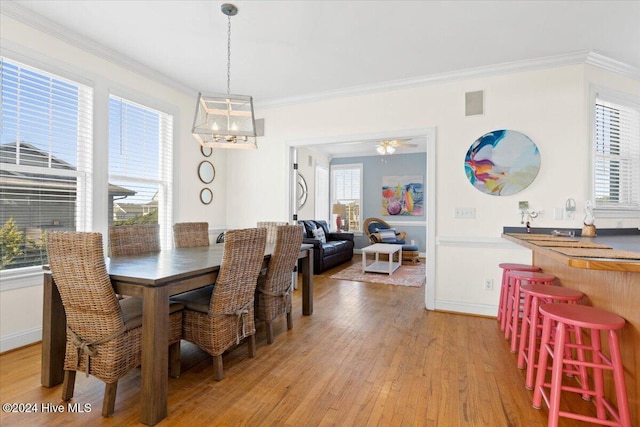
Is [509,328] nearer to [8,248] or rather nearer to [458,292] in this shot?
[458,292]

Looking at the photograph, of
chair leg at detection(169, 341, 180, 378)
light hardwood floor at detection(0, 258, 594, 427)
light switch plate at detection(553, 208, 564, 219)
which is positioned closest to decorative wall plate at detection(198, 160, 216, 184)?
light hardwood floor at detection(0, 258, 594, 427)

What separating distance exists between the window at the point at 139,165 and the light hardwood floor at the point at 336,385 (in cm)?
157

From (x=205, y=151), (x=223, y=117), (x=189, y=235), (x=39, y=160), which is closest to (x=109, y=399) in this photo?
(x=189, y=235)

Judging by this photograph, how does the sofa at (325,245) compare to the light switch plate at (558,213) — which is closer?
the light switch plate at (558,213)

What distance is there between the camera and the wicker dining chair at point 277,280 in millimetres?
2791

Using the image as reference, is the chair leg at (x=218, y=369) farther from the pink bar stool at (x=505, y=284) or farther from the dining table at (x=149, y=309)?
the pink bar stool at (x=505, y=284)

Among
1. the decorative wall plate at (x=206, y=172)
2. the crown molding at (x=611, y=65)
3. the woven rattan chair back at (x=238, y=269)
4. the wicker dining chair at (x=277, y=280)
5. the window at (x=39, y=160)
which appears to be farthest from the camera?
the decorative wall plate at (x=206, y=172)

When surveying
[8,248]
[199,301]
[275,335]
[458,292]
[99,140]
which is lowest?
[275,335]

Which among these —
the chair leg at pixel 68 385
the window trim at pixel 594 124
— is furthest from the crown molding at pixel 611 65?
the chair leg at pixel 68 385

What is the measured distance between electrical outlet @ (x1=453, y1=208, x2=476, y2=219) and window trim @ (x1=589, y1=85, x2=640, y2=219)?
1106 millimetres

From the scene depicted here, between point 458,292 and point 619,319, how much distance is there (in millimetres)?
2087

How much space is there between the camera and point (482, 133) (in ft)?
11.7

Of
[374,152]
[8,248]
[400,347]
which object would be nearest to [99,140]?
[8,248]

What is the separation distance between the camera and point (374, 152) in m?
7.96
